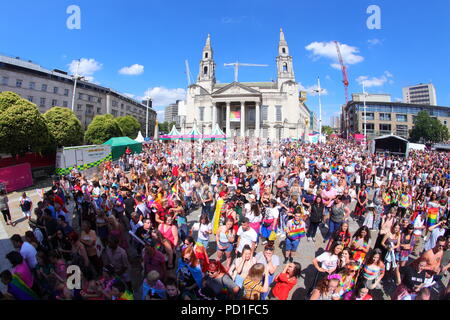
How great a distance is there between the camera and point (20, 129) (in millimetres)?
15688

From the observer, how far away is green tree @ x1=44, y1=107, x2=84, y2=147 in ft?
73.0

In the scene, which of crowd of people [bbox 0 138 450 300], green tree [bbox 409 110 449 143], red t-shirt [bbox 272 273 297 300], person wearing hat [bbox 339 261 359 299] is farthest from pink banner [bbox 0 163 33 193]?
green tree [bbox 409 110 449 143]

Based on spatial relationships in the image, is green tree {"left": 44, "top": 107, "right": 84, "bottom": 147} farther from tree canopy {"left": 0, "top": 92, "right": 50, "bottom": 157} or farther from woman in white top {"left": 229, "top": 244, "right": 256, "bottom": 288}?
woman in white top {"left": 229, "top": 244, "right": 256, "bottom": 288}

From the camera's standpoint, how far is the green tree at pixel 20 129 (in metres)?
15.1

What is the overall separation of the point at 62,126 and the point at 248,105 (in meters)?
48.6

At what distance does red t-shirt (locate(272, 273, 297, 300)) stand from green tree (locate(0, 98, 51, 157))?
19.2 m

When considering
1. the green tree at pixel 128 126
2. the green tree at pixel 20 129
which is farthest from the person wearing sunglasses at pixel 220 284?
the green tree at pixel 128 126

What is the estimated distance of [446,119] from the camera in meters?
71.9

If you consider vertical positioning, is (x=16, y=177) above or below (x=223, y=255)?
above

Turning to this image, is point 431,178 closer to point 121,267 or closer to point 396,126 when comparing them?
point 121,267

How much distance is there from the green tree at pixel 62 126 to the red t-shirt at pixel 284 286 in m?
24.9

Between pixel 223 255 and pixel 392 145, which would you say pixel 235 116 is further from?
pixel 223 255

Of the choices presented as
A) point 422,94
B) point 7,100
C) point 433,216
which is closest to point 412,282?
point 433,216
